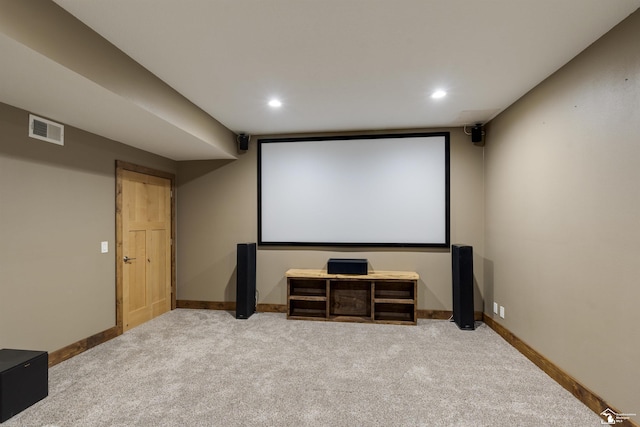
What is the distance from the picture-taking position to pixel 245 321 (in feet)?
13.8

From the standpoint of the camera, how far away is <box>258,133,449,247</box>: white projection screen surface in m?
4.34

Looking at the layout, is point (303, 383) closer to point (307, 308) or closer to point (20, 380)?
point (307, 308)

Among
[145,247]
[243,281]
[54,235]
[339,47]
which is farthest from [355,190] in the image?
[54,235]

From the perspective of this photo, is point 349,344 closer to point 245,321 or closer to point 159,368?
point 245,321

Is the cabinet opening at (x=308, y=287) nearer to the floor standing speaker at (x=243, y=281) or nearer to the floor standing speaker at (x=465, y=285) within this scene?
the floor standing speaker at (x=243, y=281)

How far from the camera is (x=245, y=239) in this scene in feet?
15.6

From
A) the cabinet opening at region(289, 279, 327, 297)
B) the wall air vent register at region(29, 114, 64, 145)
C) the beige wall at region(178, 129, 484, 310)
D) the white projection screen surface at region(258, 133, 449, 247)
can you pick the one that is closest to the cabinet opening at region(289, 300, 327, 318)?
the cabinet opening at region(289, 279, 327, 297)

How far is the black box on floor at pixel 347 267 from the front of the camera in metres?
4.16

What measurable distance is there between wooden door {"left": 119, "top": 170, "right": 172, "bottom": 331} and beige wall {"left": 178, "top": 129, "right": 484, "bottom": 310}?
28cm

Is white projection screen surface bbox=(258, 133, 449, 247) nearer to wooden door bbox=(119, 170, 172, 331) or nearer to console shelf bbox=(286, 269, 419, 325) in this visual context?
console shelf bbox=(286, 269, 419, 325)

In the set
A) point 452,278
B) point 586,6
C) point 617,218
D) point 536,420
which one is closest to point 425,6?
point 586,6

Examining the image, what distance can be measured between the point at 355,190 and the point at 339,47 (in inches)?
94.5

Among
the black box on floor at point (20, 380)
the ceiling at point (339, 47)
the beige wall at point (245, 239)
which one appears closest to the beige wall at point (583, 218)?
the ceiling at point (339, 47)

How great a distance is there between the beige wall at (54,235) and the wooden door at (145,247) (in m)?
0.23
